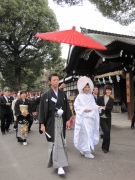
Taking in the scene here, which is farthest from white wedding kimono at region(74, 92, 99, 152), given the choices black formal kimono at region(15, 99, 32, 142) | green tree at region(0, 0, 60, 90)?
green tree at region(0, 0, 60, 90)

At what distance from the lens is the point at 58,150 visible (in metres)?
3.71

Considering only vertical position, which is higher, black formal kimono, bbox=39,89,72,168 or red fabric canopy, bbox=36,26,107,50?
red fabric canopy, bbox=36,26,107,50

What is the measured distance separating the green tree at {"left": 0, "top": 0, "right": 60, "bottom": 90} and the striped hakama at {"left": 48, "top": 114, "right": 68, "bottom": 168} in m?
18.0

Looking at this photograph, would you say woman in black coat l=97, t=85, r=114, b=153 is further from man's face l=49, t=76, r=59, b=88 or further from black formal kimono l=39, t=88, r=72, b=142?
man's face l=49, t=76, r=59, b=88

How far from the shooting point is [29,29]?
2095 cm

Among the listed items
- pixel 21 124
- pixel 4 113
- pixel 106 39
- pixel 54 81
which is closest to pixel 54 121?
pixel 54 81

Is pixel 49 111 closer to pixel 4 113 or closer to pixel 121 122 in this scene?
pixel 4 113

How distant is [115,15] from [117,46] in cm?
350

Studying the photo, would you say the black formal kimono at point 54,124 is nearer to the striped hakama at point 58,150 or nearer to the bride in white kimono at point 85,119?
the striped hakama at point 58,150

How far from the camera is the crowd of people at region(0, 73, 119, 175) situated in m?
3.79

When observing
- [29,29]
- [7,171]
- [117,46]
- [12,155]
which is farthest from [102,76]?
[29,29]

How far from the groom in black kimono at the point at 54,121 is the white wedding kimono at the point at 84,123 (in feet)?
2.62

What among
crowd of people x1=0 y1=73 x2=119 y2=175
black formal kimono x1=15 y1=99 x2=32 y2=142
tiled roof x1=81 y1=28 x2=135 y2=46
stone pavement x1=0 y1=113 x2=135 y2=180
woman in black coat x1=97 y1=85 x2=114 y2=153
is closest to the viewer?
stone pavement x1=0 y1=113 x2=135 y2=180

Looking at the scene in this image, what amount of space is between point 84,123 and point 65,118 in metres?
0.84
